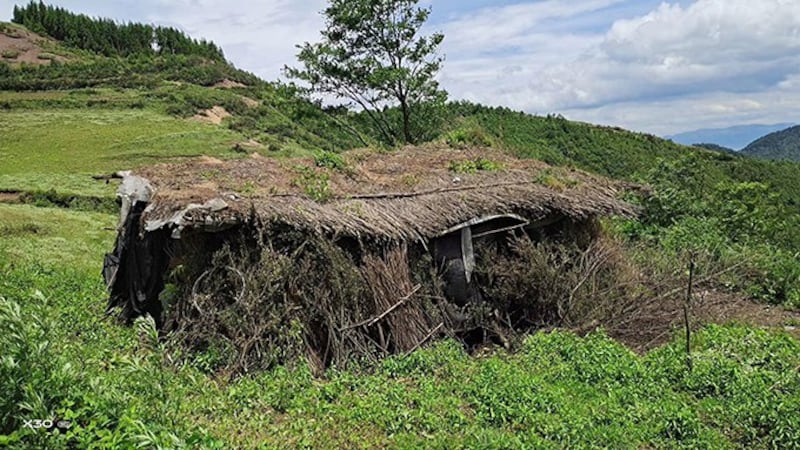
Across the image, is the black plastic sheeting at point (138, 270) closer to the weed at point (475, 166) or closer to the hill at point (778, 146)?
the weed at point (475, 166)

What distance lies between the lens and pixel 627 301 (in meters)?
8.62

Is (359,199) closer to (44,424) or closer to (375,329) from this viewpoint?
(375,329)

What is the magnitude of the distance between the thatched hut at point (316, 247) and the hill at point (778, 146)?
4520 inches

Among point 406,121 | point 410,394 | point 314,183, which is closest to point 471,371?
point 410,394

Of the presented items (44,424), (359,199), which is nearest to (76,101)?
(359,199)

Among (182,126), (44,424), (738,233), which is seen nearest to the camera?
(44,424)

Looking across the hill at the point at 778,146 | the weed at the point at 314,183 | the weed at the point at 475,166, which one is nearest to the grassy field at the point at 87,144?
the weed at the point at 314,183

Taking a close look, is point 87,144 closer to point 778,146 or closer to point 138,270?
point 138,270

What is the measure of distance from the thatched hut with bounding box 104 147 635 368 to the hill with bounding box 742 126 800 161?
115 metres

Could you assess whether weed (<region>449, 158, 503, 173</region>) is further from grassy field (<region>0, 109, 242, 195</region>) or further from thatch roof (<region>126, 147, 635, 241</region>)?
grassy field (<region>0, 109, 242, 195</region>)

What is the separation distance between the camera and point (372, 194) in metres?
8.37

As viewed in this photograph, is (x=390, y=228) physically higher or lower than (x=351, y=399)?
higher

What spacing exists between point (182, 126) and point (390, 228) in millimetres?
38825

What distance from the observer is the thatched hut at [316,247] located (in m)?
6.89
